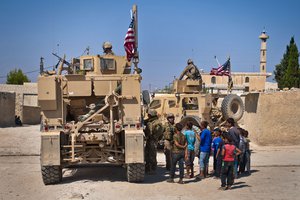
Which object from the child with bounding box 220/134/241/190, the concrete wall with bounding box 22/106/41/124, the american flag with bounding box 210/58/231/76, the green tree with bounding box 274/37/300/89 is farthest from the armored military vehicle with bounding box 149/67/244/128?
the green tree with bounding box 274/37/300/89

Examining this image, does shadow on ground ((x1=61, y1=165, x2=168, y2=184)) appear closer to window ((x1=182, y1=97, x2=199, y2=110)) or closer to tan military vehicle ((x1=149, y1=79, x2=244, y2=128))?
tan military vehicle ((x1=149, y1=79, x2=244, y2=128))

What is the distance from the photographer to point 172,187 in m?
9.06

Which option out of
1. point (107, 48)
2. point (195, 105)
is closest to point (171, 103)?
point (195, 105)

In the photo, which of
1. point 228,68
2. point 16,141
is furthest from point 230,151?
point 228,68

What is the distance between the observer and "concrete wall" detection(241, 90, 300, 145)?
16.7 m

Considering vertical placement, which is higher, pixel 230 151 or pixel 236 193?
pixel 230 151

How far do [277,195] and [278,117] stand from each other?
9113 millimetres

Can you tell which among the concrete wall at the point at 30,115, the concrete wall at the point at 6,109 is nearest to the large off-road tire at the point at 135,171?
the concrete wall at the point at 6,109

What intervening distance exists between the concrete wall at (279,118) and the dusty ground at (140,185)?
334 centimetres

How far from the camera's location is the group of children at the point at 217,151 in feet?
28.5

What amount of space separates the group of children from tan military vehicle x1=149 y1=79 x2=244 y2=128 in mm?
4274

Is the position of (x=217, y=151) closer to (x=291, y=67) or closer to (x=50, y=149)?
(x=50, y=149)

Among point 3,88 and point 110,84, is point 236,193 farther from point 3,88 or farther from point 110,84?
point 3,88

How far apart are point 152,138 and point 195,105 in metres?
5.40
